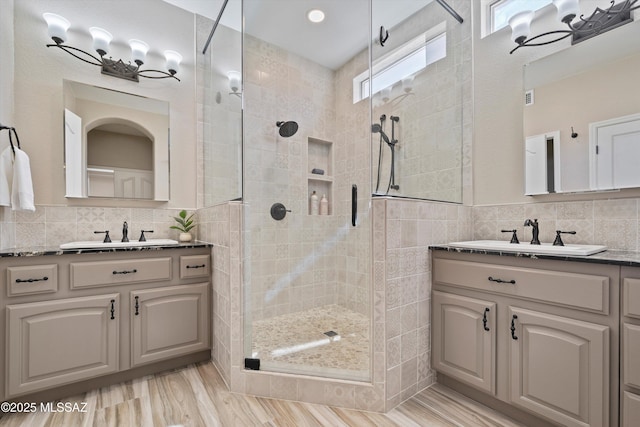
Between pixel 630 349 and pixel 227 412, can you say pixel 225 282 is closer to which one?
pixel 227 412

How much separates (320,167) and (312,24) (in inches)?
49.0

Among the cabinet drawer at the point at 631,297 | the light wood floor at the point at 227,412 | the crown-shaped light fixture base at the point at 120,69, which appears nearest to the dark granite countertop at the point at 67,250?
the light wood floor at the point at 227,412

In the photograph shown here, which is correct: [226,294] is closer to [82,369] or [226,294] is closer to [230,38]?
[82,369]

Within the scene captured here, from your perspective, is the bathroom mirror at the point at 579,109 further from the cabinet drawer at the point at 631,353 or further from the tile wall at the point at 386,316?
the cabinet drawer at the point at 631,353

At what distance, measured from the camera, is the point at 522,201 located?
1927 millimetres

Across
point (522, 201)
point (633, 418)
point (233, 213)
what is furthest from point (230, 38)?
point (633, 418)

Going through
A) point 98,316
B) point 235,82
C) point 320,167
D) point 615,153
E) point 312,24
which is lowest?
point 98,316

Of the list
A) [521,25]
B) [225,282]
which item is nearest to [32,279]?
[225,282]

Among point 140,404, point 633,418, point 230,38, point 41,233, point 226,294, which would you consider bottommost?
point 140,404

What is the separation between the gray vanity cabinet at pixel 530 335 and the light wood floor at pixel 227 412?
0.51ft

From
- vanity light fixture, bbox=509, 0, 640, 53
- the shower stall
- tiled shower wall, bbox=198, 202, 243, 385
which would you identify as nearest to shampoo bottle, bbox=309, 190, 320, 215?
the shower stall

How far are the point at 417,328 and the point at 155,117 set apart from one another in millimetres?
2631

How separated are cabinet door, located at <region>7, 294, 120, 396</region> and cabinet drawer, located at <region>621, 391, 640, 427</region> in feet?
8.48

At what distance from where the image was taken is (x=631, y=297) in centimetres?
112
